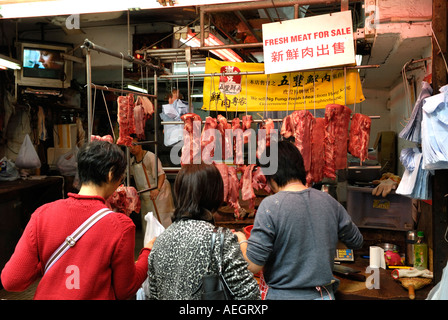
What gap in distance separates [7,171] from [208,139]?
4.86 m

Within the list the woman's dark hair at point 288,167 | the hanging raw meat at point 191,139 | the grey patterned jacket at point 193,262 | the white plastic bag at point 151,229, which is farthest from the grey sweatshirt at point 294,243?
the hanging raw meat at point 191,139

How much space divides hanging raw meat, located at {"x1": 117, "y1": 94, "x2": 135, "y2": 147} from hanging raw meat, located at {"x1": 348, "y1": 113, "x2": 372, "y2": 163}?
2.45 m

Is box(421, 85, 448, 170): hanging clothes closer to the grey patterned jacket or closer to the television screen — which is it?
the grey patterned jacket

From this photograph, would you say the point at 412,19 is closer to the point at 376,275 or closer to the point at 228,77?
the point at 228,77

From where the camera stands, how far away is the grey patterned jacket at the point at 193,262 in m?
2.07

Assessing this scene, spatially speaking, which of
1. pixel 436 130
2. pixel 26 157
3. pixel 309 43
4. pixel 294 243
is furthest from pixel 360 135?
pixel 26 157

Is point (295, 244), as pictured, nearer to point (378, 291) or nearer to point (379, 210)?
point (378, 291)

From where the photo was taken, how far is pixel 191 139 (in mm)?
4211

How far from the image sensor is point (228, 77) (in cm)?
451

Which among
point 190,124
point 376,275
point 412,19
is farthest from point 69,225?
point 412,19

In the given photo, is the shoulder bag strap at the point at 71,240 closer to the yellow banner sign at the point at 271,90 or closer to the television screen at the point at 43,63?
the yellow banner sign at the point at 271,90

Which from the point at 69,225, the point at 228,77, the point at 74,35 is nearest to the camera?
the point at 69,225

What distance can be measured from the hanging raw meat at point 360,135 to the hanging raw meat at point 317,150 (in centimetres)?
36
